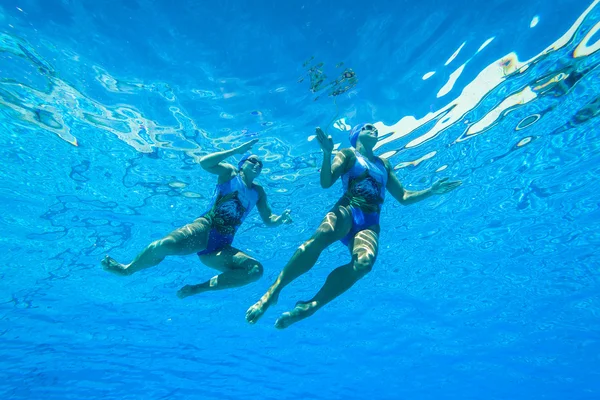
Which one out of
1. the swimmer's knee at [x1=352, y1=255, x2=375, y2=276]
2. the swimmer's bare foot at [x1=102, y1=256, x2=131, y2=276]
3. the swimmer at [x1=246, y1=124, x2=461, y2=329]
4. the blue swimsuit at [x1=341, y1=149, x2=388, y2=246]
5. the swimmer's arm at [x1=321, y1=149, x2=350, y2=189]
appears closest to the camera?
the swimmer at [x1=246, y1=124, x2=461, y2=329]

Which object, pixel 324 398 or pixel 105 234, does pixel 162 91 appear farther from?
pixel 324 398

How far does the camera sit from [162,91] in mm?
8508

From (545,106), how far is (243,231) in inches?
439

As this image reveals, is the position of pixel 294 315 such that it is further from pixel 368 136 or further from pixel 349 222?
pixel 368 136

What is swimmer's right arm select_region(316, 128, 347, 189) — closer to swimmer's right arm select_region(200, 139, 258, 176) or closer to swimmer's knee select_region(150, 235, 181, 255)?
swimmer's right arm select_region(200, 139, 258, 176)

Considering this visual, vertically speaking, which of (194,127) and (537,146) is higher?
(537,146)

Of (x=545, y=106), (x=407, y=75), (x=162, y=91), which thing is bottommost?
(x=162, y=91)

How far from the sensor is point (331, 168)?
5410mm

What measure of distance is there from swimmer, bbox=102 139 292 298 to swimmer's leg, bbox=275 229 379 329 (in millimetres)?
1401

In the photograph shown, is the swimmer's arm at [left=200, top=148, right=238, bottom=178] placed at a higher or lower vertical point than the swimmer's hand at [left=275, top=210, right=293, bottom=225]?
higher

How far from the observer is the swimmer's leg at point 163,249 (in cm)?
561

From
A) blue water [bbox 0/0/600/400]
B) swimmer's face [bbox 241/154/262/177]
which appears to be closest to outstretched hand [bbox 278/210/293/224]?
swimmer's face [bbox 241/154/262/177]

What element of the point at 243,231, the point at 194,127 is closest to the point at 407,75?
the point at 194,127

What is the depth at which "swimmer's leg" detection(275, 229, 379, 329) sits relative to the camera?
163 inches
